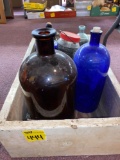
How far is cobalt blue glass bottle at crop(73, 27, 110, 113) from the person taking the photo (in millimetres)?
468

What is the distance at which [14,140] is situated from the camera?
0.40 m

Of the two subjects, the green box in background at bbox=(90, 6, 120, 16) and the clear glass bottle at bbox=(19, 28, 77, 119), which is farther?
the green box in background at bbox=(90, 6, 120, 16)

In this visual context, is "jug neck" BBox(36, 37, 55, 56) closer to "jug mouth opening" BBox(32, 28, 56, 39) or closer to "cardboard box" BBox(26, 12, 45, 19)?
"jug mouth opening" BBox(32, 28, 56, 39)

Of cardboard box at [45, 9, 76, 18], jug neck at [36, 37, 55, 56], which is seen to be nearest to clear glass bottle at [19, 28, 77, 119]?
jug neck at [36, 37, 55, 56]

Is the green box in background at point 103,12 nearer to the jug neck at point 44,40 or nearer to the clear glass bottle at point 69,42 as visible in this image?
the clear glass bottle at point 69,42

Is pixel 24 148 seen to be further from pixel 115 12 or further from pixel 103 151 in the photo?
pixel 115 12

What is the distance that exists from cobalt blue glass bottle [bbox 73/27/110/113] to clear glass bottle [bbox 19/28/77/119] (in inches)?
3.9

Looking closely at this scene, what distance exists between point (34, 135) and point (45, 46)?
0.21 metres

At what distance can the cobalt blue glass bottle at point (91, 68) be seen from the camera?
18.4 inches

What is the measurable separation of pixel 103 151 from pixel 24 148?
0.77 feet

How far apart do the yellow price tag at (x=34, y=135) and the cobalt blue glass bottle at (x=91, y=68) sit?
0.74ft

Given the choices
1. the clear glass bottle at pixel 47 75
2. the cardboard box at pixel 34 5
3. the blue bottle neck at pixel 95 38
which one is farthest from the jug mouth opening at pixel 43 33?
the cardboard box at pixel 34 5

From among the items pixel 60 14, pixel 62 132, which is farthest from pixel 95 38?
pixel 60 14

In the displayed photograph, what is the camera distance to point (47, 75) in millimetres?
364
